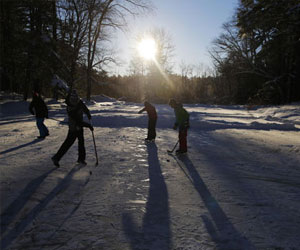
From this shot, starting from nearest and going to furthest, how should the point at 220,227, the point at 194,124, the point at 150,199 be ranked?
the point at 220,227 → the point at 150,199 → the point at 194,124

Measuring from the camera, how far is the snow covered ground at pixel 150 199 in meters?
2.85

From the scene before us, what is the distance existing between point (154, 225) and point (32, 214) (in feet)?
5.57

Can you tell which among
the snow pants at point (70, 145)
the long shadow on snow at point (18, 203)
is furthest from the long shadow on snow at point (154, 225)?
the snow pants at point (70, 145)

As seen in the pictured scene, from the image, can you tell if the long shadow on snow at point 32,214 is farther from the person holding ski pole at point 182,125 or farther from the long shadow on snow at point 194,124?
the long shadow on snow at point 194,124

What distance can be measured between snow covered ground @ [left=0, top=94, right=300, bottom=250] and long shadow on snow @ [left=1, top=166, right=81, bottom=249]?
0.04 ft

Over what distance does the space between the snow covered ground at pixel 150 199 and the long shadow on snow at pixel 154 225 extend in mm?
12

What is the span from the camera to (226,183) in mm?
4684

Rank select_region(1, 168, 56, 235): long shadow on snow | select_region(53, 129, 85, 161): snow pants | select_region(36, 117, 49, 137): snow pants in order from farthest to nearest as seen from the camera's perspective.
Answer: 1. select_region(36, 117, 49, 137): snow pants
2. select_region(53, 129, 85, 161): snow pants
3. select_region(1, 168, 56, 235): long shadow on snow

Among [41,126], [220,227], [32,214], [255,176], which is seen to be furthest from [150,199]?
[41,126]

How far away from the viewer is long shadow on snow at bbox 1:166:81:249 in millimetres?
2805

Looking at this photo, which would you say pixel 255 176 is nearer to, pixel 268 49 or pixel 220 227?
pixel 220 227

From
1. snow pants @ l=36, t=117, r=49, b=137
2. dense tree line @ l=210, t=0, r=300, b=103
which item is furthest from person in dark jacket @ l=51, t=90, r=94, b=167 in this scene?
dense tree line @ l=210, t=0, r=300, b=103

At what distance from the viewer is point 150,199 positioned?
393 centimetres

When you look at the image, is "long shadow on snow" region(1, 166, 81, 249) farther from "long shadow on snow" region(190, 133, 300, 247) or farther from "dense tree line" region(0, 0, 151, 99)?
"dense tree line" region(0, 0, 151, 99)
